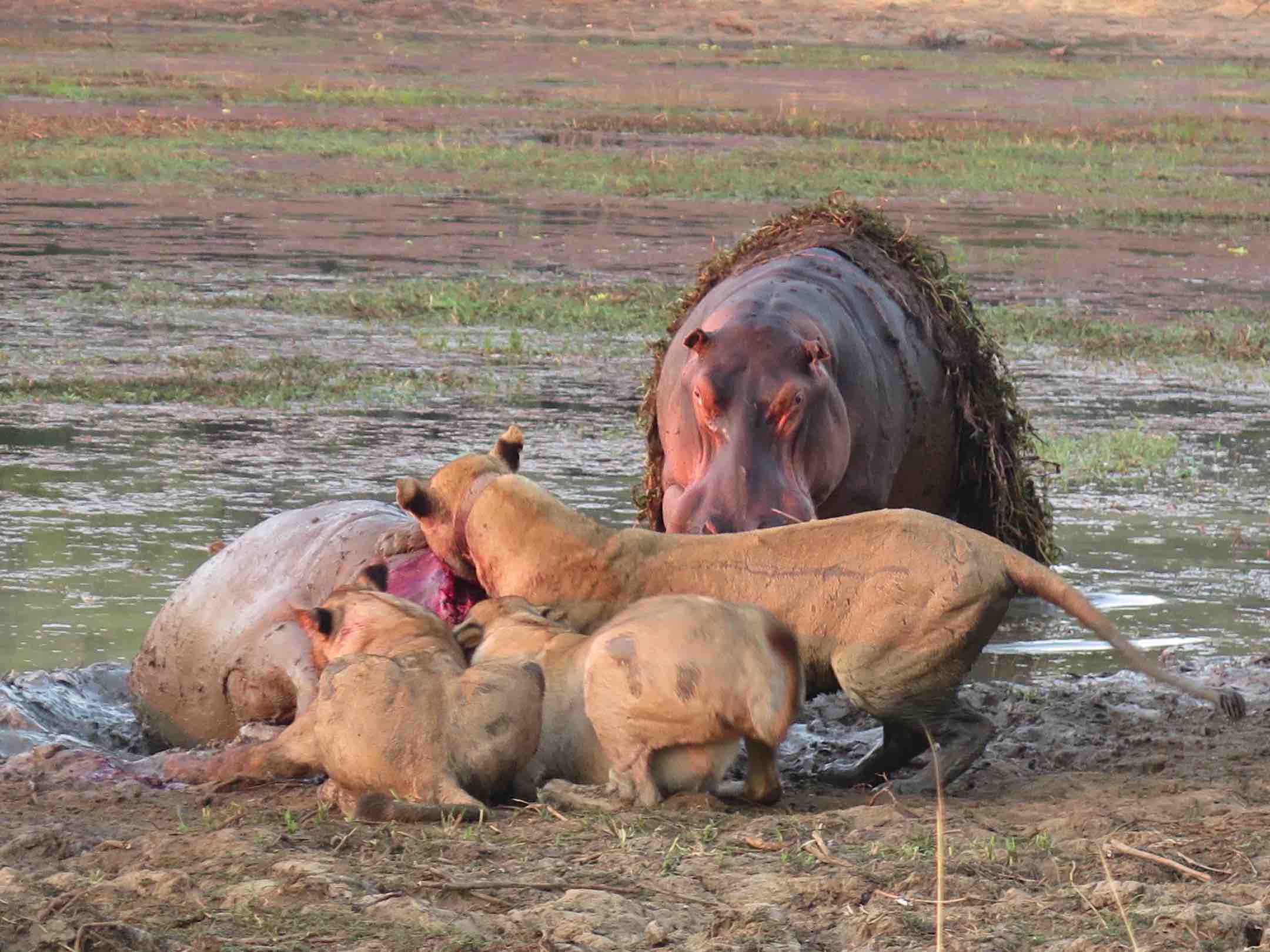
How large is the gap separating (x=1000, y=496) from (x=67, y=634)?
379 cm

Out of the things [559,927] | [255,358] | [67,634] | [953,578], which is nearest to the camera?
[559,927]

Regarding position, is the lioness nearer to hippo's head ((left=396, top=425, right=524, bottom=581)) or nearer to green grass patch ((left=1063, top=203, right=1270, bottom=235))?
hippo's head ((left=396, top=425, right=524, bottom=581))

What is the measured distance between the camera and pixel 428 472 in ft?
31.8

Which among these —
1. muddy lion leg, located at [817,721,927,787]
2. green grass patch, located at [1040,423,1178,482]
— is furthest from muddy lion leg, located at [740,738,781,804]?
green grass patch, located at [1040,423,1178,482]

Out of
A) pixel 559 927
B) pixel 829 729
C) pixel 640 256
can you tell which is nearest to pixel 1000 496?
pixel 829 729

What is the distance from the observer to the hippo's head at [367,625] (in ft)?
17.4

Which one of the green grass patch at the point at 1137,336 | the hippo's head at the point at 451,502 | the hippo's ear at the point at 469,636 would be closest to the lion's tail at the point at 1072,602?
the hippo's ear at the point at 469,636

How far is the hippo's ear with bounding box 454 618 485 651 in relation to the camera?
539 centimetres

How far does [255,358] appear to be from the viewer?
1259 cm

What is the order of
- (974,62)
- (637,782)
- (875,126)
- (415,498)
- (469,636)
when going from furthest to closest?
(974,62) → (875,126) → (415,498) → (469,636) → (637,782)

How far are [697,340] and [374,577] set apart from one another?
80.4 inches

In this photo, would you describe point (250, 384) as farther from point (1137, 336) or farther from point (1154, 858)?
point (1154, 858)

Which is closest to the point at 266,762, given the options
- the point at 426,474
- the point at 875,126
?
the point at 426,474

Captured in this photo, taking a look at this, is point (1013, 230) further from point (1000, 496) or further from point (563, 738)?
point (563, 738)
